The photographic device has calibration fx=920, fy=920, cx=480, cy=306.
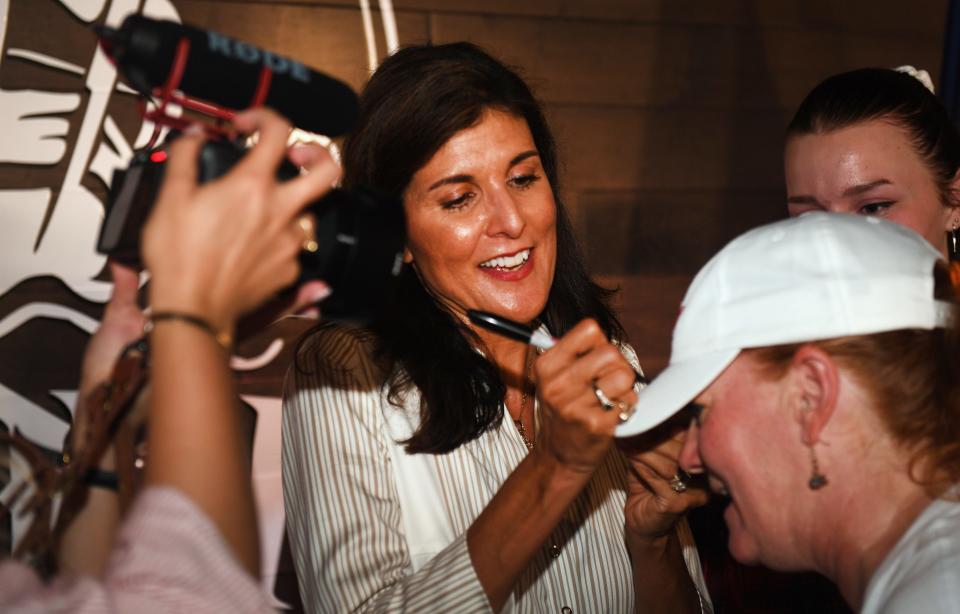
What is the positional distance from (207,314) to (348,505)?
2.23 feet

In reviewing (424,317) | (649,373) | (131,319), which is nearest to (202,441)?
(131,319)

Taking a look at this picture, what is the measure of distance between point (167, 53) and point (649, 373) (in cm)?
221

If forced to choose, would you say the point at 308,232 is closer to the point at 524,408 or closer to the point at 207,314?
the point at 207,314

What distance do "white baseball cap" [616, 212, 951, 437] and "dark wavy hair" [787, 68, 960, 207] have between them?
0.79 meters

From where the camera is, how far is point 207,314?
0.69 meters

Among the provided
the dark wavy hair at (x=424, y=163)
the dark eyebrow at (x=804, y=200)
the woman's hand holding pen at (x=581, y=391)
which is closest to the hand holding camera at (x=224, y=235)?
the woman's hand holding pen at (x=581, y=391)

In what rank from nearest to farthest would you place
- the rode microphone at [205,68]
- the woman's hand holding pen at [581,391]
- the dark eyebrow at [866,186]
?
1. the rode microphone at [205,68]
2. the woman's hand holding pen at [581,391]
3. the dark eyebrow at [866,186]

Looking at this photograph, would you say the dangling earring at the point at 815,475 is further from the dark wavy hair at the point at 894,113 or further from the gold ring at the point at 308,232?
the dark wavy hair at the point at 894,113

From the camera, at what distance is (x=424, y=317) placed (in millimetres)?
1611

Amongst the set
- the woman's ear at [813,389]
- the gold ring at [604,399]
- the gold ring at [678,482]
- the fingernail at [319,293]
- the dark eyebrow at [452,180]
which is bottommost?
the gold ring at [678,482]

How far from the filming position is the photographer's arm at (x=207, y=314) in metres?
0.68

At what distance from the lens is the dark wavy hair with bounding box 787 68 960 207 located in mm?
1750

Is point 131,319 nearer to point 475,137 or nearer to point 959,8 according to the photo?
point 475,137

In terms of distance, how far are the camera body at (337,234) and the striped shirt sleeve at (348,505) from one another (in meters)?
0.48
